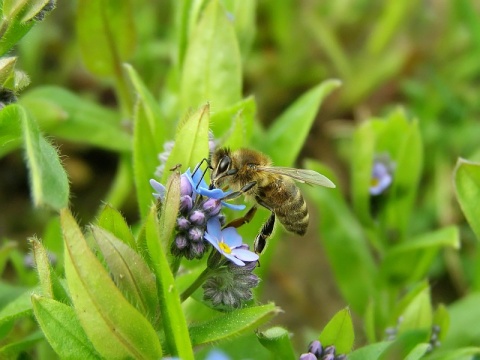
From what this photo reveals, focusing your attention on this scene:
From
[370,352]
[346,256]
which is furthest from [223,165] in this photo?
[346,256]

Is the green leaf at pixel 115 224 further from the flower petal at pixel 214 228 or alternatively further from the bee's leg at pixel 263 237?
the bee's leg at pixel 263 237

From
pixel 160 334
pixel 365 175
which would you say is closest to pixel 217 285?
pixel 160 334

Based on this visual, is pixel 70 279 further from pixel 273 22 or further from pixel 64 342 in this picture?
pixel 273 22

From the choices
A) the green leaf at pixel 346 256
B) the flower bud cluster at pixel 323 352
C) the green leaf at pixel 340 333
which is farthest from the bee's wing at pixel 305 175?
the green leaf at pixel 346 256

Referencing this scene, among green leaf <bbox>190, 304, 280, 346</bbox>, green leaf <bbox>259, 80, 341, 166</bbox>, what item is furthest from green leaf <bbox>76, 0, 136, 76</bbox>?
green leaf <bbox>190, 304, 280, 346</bbox>

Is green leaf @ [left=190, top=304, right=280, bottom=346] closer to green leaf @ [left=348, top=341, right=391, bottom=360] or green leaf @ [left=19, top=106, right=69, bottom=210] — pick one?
green leaf @ [left=348, top=341, right=391, bottom=360]

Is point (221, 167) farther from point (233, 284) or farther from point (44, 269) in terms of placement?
point (44, 269)
